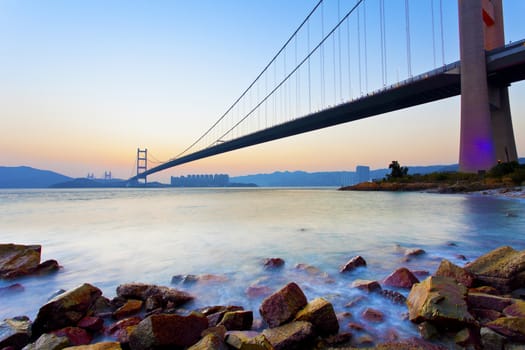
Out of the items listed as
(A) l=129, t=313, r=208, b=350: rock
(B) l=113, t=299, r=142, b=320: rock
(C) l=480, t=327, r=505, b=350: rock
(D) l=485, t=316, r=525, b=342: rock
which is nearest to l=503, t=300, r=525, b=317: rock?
(D) l=485, t=316, r=525, b=342: rock

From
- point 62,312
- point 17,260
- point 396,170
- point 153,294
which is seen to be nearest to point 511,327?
point 153,294

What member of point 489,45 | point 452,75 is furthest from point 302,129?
point 489,45

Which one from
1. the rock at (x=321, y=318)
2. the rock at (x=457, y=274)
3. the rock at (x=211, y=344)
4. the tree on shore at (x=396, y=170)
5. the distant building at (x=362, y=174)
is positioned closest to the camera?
the rock at (x=211, y=344)

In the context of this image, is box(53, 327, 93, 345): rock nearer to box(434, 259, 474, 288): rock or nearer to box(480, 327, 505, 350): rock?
box(480, 327, 505, 350): rock

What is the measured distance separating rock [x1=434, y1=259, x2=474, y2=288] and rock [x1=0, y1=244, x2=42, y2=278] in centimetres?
468

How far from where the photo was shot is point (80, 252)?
5.15 metres

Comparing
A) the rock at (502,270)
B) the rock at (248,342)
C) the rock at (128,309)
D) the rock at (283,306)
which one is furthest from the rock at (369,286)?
the rock at (128,309)

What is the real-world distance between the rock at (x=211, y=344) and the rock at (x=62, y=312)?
1.17 m

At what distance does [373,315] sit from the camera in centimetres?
211

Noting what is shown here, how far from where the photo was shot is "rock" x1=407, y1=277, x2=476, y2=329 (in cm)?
170

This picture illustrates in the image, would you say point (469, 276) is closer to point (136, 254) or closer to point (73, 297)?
point (73, 297)

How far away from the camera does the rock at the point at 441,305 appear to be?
1.70m

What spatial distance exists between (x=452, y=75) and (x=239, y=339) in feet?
107

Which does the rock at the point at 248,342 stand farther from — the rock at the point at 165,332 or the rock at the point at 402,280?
the rock at the point at 402,280
